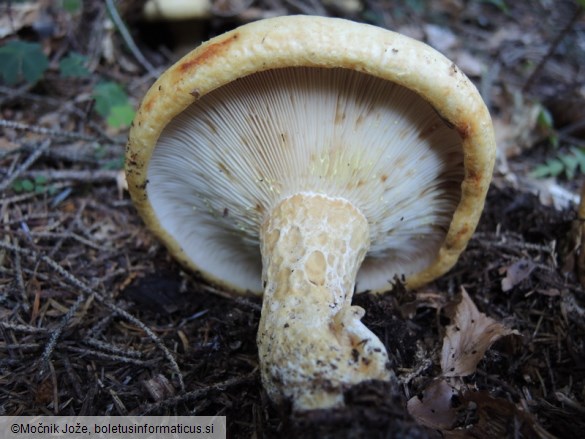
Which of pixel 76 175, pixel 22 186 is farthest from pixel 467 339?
pixel 22 186

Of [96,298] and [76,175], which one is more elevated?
[76,175]

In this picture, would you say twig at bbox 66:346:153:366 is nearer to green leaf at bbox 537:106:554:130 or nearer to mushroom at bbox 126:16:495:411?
mushroom at bbox 126:16:495:411

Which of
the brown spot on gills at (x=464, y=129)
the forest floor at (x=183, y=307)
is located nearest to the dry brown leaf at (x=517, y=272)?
the forest floor at (x=183, y=307)

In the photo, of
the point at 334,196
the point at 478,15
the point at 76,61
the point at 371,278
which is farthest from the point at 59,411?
the point at 478,15

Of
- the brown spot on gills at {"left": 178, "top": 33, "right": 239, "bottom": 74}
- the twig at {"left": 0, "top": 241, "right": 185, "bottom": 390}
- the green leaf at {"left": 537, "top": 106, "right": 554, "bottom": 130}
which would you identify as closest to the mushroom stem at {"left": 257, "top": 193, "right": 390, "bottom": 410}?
the twig at {"left": 0, "top": 241, "right": 185, "bottom": 390}

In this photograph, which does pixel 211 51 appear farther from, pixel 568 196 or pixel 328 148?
pixel 568 196

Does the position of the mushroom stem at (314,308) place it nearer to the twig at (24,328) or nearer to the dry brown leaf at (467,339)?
the dry brown leaf at (467,339)

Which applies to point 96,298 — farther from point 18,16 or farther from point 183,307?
point 18,16
